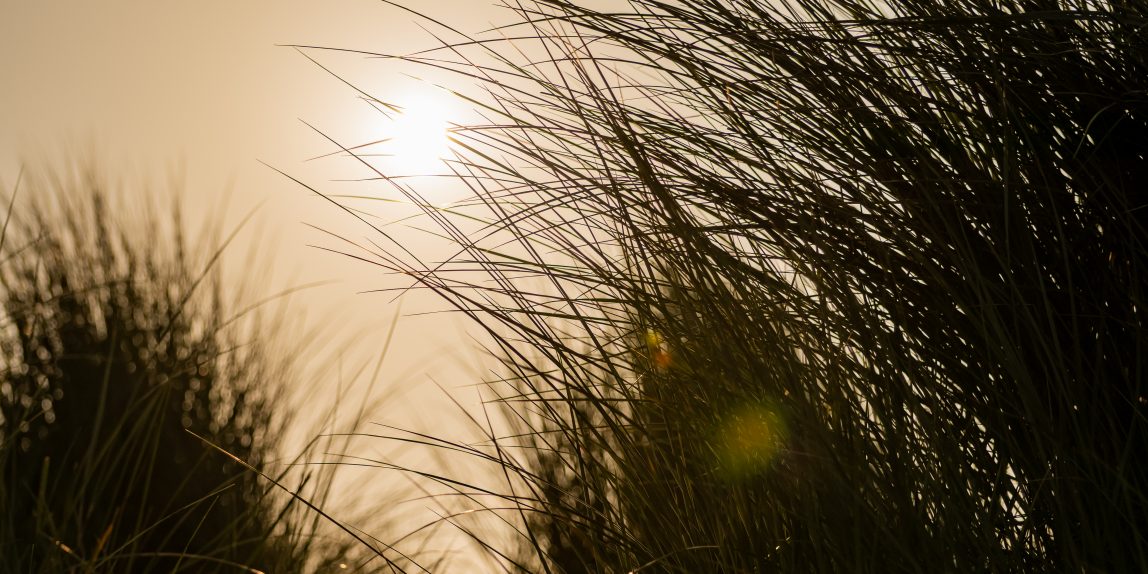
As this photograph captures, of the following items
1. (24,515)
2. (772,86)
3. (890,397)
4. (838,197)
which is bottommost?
(24,515)

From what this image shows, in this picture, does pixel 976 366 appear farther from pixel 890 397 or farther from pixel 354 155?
pixel 354 155

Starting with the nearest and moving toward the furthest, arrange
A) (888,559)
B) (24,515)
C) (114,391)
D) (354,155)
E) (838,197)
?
(888,559) < (838,197) < (354,155) < (24,515) < (114,391)

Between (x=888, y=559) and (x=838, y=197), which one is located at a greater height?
(x=838, y=197)

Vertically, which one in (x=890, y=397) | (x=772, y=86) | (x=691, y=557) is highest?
(x=772, y=86)

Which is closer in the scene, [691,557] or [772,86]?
[691,557]

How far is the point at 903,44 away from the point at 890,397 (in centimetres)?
35

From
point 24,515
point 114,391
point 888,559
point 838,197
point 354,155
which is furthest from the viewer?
point 114,391

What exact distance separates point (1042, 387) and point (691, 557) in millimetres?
327

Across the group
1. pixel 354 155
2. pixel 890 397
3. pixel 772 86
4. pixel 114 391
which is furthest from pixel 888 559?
pixel 114 391

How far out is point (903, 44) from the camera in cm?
78

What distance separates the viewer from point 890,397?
0.66 meters

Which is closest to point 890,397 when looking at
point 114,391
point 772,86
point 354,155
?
point 772,86

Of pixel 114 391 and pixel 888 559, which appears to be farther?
pixel 114 391

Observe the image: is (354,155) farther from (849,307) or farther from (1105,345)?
(1105,345)
